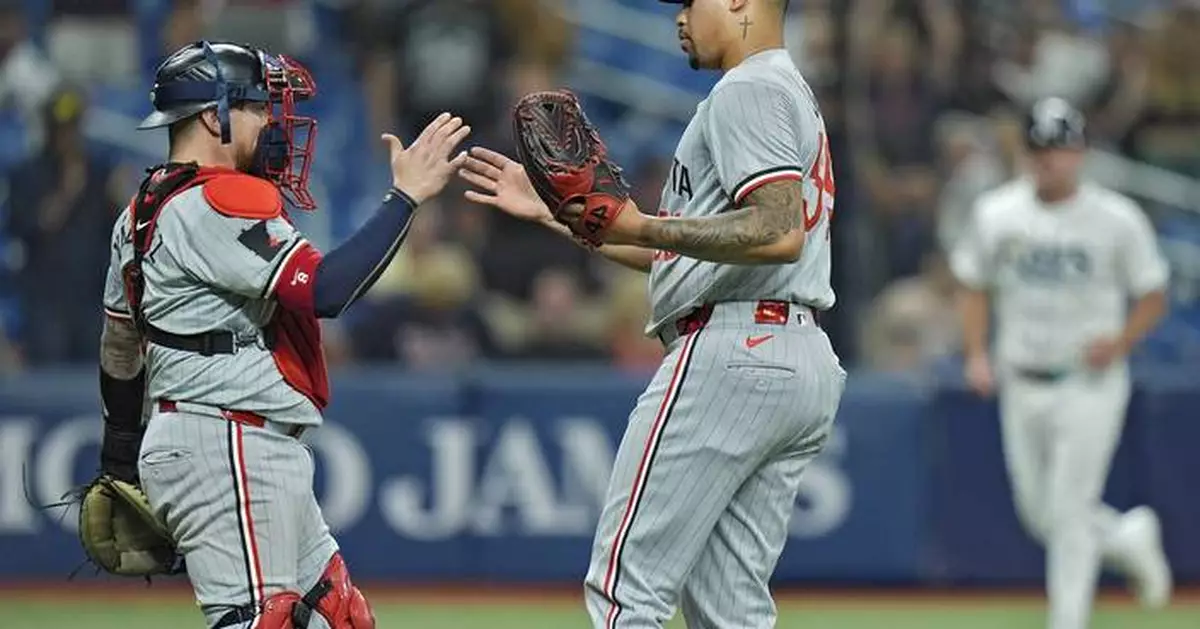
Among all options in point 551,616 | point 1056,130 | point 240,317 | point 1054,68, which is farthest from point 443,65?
point 240,317

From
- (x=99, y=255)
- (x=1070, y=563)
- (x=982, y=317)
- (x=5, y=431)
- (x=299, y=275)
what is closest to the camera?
(x=299, y=275)

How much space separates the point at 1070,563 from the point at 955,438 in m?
2.46

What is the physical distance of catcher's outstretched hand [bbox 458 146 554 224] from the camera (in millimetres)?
6031

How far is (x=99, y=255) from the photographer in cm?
1271

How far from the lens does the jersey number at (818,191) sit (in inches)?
233

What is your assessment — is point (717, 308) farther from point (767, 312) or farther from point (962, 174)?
point (962, 174)

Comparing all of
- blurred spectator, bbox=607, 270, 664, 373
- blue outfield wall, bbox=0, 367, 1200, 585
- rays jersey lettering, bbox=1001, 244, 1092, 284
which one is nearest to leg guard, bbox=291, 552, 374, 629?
rays jersey lettering, bbox=1001, 244, 1092, 284

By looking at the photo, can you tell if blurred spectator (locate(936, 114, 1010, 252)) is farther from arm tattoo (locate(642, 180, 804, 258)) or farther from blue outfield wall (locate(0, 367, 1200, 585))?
arm tattoo (locate(642, 180, 804, 258))

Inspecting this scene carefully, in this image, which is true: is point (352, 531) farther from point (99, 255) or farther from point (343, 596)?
point (343, 596)

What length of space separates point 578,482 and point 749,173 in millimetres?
6446

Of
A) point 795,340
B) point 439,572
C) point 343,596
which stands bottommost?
point 439,572

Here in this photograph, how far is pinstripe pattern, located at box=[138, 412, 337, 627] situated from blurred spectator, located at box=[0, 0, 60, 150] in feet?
26.9

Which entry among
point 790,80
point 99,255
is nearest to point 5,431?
point 99,255

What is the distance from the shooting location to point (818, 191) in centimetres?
596
